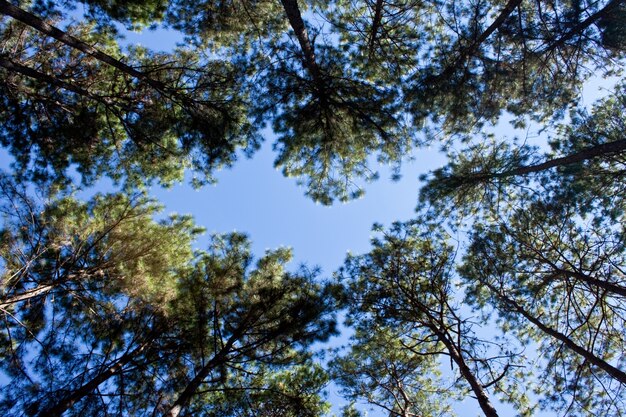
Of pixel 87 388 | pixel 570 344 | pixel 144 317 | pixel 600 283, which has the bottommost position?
pixel 570 344

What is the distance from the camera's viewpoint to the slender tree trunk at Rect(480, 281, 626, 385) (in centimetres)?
555

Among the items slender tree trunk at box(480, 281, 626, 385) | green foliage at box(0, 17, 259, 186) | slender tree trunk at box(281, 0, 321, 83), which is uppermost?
green foliage at box(0, 17, 259, 186)

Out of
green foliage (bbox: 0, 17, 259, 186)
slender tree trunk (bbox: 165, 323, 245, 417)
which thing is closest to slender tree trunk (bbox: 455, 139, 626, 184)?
green foliage (bbox: 0, 17, 259, 186)

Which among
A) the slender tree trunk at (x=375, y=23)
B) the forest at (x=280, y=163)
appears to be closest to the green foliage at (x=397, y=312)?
the forest at (x=280, y=163)

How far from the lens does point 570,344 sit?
638 centimetres

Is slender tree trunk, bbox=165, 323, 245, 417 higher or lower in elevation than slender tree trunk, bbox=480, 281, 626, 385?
higher

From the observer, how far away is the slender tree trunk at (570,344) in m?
5.55

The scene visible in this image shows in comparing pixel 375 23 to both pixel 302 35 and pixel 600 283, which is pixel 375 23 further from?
pixel 600 283

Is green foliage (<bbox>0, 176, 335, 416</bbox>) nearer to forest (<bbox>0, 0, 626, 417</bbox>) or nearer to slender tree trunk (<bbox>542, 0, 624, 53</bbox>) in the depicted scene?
forest (<bbox>0, 0, 626, 417</bbox>)

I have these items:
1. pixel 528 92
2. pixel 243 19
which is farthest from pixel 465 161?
pixel 243 19

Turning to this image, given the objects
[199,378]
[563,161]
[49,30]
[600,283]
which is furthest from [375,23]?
[199,378]

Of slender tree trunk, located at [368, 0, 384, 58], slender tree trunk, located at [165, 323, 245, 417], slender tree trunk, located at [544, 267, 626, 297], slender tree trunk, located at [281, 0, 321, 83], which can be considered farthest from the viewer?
slender tree trunk, located at [368, 0, 384, 58]

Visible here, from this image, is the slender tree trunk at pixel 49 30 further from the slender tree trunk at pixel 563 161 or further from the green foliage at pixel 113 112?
the slender tree trunk at pixel 563 161

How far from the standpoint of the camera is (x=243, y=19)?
26.4 ft
